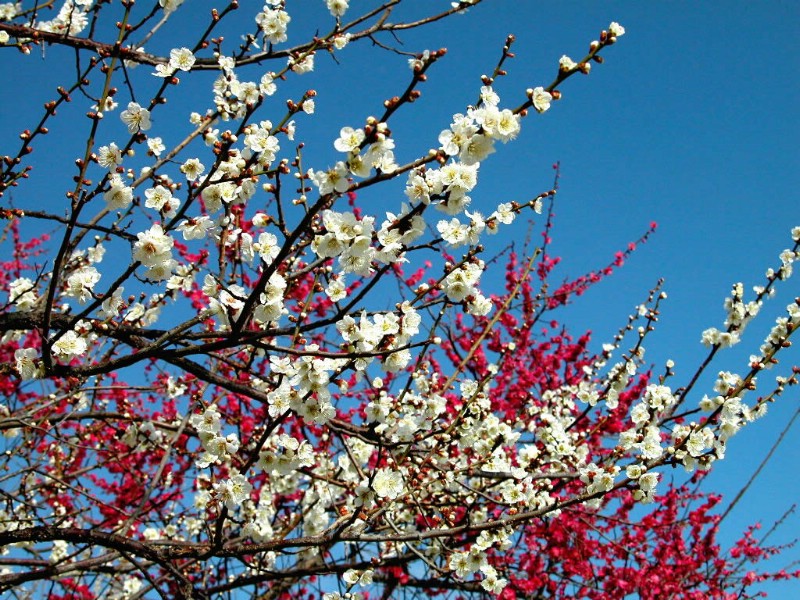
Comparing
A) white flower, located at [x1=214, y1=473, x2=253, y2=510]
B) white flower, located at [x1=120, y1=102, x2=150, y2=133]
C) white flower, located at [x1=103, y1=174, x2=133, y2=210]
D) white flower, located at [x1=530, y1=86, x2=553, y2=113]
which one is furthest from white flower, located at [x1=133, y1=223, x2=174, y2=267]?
white flower, located at [x1=530, y1=86, x2=553, y2=113]

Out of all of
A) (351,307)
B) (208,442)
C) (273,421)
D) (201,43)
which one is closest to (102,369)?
(208,442)

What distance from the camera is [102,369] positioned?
2.66 metres

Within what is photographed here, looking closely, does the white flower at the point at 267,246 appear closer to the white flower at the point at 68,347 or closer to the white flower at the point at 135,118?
the white flower at the point at 135,118

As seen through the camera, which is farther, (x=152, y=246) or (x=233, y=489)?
(x=233, y=489)

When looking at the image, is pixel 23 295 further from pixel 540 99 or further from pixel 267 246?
pixel 540 99

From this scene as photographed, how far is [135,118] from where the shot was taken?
2721 millimetres

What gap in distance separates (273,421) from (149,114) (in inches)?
57.2

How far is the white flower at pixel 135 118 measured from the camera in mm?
2658

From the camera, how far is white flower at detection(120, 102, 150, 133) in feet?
8.72

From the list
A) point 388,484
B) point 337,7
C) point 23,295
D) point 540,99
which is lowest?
point 388,484

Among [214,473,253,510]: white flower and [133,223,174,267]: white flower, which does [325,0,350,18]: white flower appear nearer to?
[133,223,174,267]: white flower

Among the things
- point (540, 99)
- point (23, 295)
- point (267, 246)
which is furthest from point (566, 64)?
point (23, 295)

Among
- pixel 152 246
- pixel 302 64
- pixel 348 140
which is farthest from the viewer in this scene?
pixel 302 64

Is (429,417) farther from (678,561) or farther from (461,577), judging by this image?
(678,561)
